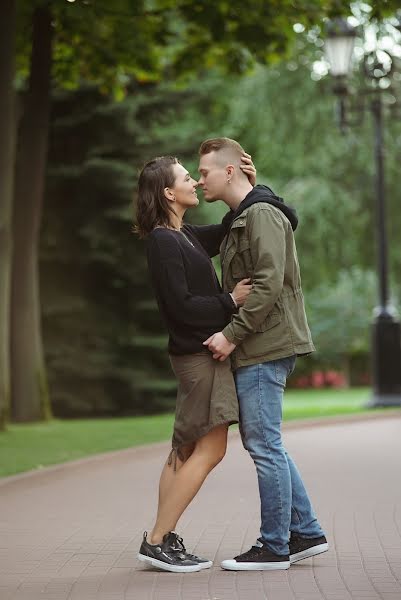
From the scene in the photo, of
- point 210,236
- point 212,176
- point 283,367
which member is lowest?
point 283,367

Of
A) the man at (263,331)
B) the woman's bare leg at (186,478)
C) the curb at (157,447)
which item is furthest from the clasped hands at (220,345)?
the curb at (157,447)

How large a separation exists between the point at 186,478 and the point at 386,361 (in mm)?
14790

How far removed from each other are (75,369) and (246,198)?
17.0m

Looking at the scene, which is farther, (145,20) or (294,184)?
(294,184)

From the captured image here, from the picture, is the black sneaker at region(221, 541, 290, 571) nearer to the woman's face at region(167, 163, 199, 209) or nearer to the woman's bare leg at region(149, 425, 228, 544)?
the woman's bare leg at region(149, 425, 228, 544)

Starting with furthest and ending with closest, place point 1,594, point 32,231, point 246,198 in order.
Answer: point 32,231 → point 246,198 → point 1,594

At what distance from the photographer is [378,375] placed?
21359mm

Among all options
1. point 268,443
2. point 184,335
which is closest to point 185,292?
point 184,335

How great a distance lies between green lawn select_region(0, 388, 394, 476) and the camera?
12.9 meters

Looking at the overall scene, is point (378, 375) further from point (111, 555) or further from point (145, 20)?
point (111, 555)

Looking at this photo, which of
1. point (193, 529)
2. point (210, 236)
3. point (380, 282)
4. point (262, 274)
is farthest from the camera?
point (380, 282)

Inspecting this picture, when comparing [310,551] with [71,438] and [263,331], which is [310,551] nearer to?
[263,331]

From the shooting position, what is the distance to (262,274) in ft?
21.7

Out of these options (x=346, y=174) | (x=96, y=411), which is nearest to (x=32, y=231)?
(x=96, y=411)
